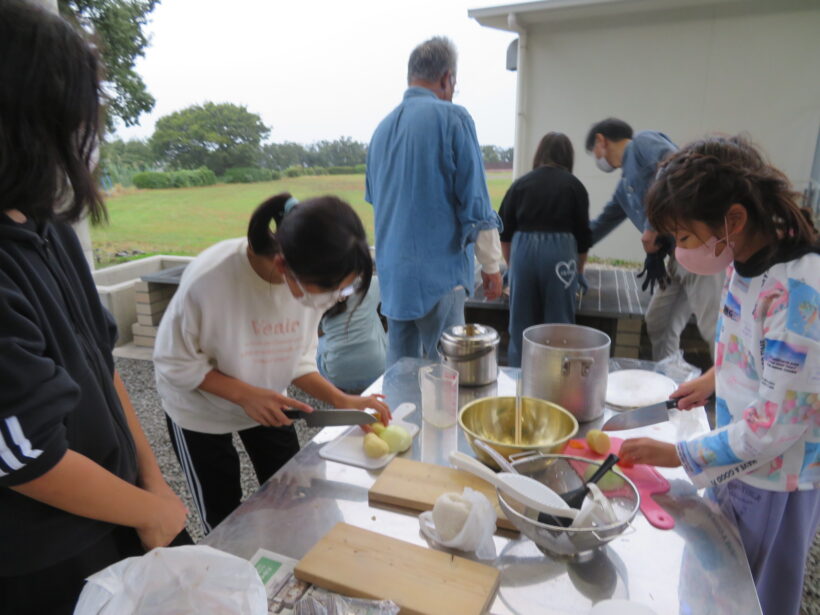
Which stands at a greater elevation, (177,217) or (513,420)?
(177,217)

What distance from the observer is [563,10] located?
4938mm

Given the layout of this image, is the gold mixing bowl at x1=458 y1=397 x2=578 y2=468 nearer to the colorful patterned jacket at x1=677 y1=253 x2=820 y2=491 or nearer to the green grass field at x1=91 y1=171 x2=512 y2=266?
the colorful patterned jacket at x1=677 y1=253 x2=820 y2=491

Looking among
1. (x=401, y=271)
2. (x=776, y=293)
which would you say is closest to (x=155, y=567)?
(x=776, y=293)

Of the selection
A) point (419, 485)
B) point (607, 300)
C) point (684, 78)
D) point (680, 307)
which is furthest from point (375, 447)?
point (684, 78)

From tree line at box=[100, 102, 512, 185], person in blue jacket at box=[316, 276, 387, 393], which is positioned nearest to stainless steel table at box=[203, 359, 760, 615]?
person in blue jacket at box=[316, 276, 387, 393]

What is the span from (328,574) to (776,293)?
944 millimetres

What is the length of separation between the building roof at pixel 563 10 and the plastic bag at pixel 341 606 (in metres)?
5.36

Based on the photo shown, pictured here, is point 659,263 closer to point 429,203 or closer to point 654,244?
point 654,244

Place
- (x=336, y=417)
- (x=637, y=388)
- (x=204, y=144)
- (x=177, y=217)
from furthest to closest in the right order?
(x=177, y=217) < (x=204, y=144) < (x=637, y=388) < (x=336, y=417)

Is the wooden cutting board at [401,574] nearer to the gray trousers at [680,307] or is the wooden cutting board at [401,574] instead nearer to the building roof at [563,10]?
the gray trousers at [680,307]

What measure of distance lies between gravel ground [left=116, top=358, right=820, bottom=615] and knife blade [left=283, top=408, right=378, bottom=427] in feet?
4.60

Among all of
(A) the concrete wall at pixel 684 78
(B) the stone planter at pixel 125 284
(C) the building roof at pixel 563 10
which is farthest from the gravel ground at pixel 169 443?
(C) the building roof at pixel 563 10

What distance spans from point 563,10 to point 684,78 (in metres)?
1.31

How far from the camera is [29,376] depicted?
705 mm
